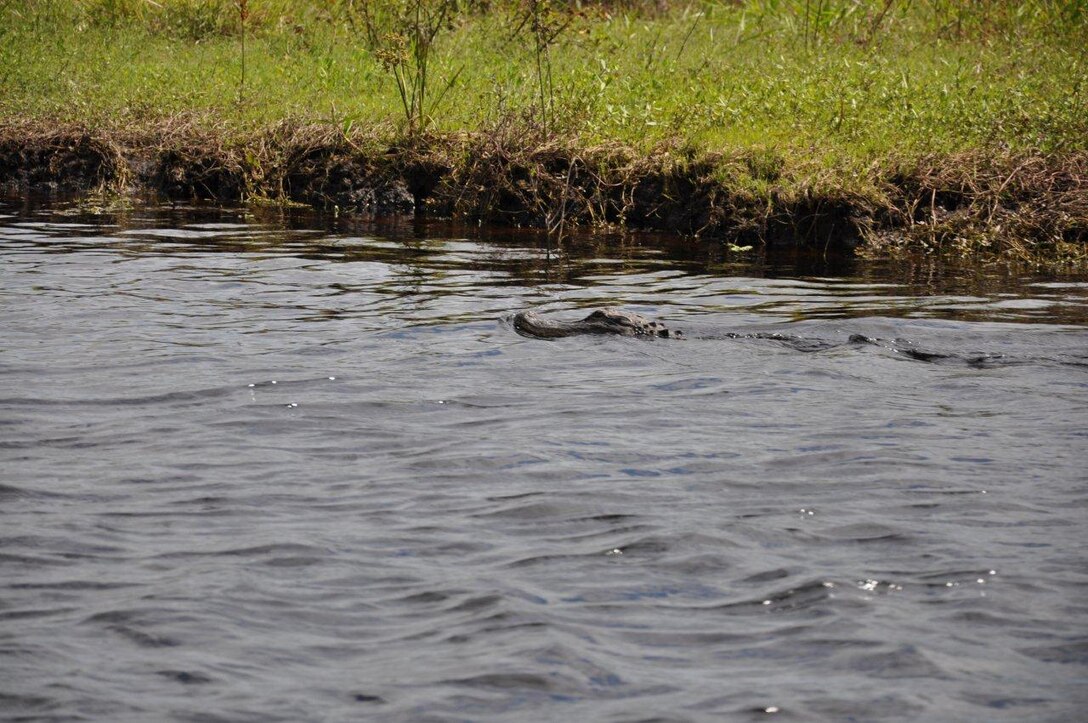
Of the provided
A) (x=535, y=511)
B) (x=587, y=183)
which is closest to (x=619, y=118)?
(x=587, y=183)

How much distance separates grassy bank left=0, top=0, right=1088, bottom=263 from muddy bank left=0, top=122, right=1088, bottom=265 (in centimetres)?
2

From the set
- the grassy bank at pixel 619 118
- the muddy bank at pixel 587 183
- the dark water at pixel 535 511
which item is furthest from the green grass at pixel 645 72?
the dark water at pixel 535 511

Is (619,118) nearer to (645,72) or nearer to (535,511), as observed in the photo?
(645,72)

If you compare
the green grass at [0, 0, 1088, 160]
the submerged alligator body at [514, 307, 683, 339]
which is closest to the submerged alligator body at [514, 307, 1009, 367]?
the submerged alligator body at [514, 307, 683, 339]

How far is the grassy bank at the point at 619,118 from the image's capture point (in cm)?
1062

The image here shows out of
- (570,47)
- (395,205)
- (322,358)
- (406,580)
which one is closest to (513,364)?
(322,358)

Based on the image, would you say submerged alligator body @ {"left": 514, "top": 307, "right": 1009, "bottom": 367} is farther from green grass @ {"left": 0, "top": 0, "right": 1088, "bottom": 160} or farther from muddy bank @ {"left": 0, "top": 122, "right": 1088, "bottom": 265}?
green grass @ {"left": 0, "top": 0, "right": 1088, "bottom": 160}

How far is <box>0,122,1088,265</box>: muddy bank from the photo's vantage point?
10.4 meters

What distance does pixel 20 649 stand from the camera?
354 cm

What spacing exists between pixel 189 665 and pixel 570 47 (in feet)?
42.6

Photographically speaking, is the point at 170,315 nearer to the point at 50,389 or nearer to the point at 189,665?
the point at 50,389

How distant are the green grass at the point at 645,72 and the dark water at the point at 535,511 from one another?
3684 millimetres

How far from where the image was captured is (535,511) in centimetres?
464

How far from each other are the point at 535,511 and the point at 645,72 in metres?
9.83
